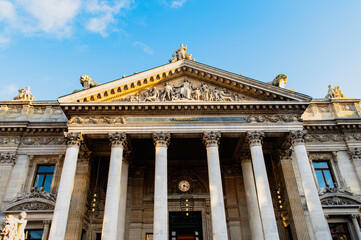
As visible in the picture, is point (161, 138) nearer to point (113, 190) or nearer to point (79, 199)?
point (113, 190)

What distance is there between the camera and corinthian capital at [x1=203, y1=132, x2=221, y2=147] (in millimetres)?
17953

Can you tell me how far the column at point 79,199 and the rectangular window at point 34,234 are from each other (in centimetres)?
245

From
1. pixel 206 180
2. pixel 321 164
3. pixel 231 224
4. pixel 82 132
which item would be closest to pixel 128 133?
pixel 82 132

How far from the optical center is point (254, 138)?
1802 centimetres

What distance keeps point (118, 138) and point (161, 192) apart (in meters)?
4.30

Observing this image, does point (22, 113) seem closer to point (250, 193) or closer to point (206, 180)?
point (206, 180)

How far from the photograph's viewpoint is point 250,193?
18891mm

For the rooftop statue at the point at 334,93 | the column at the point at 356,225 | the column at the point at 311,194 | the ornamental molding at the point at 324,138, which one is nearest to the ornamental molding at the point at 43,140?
the column at the point at 311,194

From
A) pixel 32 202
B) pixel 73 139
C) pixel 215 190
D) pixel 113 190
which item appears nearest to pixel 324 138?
pixel 215 190

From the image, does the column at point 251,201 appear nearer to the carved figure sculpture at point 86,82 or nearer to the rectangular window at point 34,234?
the carved figure sculpture at point 86,82

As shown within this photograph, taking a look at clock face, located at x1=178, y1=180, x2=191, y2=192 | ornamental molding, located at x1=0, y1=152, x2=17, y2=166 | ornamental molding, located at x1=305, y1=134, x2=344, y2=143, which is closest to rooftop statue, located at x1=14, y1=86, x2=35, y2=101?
ornamental molding, located at x1=0, y1=152, x2=17, y2=166

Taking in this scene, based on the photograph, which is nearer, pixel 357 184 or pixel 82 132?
pixel 82 132

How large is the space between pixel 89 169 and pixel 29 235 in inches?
210

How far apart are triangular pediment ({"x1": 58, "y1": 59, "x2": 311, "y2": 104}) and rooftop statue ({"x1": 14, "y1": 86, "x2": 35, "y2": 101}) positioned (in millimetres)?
7160
